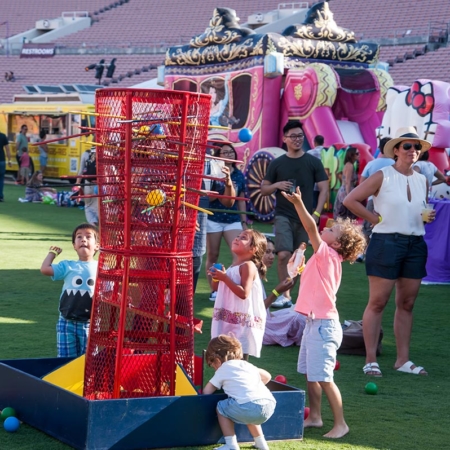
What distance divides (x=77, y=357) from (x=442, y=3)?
32.9 m

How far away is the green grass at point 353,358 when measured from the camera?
199 inches

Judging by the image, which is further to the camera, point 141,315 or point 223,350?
point 141,315

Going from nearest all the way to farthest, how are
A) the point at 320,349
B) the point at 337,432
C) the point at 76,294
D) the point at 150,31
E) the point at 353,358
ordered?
1. the point at 337,432
2. the point at 320,349
3. the point at 76,294
4. the point at 353,358
5. the point at 150,31

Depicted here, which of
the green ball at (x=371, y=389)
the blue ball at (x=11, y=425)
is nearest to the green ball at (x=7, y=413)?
the blue ball at (x=11, y=425)

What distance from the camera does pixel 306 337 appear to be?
5336mm

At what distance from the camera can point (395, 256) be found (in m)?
6.66

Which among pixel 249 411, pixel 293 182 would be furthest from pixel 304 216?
pixel 293 182

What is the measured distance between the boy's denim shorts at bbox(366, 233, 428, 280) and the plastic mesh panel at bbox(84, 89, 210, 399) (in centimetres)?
200

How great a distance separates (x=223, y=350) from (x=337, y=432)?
78 centimetres

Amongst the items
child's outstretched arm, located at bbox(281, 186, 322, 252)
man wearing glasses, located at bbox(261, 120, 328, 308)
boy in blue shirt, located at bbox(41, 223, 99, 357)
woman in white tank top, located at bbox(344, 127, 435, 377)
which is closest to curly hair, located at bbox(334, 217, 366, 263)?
child's outstretched arm, located at bbox(281, 186, 322, 252)

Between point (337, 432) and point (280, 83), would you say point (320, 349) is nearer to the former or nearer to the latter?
point (337, 432)

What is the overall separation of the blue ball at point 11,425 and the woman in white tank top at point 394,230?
8.74 ft

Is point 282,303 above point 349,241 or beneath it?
beneath

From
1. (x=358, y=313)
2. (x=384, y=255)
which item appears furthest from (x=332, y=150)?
(x=384, y=255)
